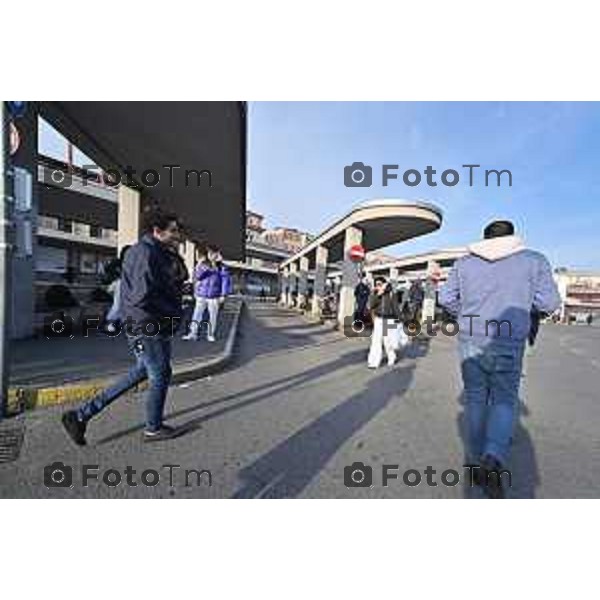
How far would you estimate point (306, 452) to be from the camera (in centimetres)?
389

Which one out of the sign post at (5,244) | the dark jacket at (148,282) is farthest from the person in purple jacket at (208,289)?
the dark jacket at (148,282)

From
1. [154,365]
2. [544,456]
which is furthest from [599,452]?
[154,365]

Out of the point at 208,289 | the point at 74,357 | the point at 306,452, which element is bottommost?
the point at 306,452

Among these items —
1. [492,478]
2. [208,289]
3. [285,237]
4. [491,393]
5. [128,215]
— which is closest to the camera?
[492,478]

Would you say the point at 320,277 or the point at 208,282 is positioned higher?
the point at 320,277

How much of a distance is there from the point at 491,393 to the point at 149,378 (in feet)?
8.79

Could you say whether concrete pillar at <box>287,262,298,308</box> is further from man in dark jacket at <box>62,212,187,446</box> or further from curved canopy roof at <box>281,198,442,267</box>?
man in dark jacket at <box>62,212,187,446</box>

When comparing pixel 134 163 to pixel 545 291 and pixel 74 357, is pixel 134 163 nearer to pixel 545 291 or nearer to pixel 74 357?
pixel 74 357

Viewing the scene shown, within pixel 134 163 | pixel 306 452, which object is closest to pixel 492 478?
pixel 306 452

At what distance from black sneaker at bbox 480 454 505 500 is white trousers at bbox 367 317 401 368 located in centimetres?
508

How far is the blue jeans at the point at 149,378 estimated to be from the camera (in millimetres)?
3852

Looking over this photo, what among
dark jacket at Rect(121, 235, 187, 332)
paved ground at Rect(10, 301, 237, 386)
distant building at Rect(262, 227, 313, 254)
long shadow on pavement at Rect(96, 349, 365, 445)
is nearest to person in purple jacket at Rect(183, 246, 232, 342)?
paved ground at Rect(10, 301, 237, 386)

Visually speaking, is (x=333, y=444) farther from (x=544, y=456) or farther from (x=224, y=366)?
(x=224, y=366)

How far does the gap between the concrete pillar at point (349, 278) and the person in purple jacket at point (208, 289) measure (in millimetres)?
6913
